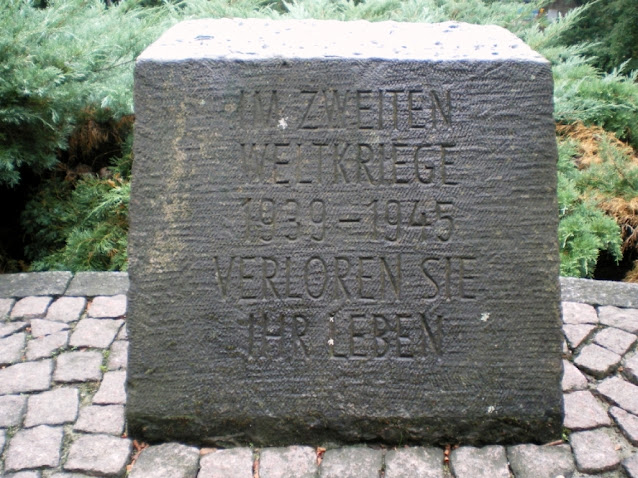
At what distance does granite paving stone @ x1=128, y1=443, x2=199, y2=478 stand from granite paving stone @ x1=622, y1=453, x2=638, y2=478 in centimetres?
140

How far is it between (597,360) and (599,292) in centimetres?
65

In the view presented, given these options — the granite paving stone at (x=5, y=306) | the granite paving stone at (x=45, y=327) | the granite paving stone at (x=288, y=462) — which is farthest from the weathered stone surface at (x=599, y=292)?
the granite paving stone at (x=5, y=306)

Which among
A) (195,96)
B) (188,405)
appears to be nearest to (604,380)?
(188,405)

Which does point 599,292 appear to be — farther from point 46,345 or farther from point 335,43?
point 46,345

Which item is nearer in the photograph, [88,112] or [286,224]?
[286,224]

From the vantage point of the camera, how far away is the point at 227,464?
2066 millimetres

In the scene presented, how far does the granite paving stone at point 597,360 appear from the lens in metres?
2.55

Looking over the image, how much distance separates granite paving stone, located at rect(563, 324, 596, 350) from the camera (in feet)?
9.05

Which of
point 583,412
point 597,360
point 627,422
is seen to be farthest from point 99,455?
point 597,360

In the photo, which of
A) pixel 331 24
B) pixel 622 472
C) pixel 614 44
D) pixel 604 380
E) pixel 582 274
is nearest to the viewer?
pixel 622 472

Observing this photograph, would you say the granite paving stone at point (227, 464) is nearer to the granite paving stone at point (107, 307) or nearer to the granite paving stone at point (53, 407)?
the granite paving stone at point (53, 407)

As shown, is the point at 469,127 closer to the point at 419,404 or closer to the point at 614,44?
the point at 419,404

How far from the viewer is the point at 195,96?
80.7 inches

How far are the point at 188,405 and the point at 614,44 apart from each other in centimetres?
631
